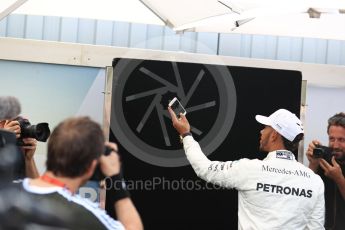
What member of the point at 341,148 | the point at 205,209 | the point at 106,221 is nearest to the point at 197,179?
the point at 205,209

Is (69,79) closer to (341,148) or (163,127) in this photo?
(163,127)

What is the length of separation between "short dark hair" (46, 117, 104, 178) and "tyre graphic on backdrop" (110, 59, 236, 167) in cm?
184

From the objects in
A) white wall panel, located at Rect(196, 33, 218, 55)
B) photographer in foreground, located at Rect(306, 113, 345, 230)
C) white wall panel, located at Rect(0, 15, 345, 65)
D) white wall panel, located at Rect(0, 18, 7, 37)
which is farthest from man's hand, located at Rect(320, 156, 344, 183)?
white wall panel, located at Rect(0, 18, 7, 37)

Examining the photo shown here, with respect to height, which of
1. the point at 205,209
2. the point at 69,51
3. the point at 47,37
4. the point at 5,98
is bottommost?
the point at 205,209

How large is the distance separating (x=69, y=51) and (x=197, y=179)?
1.09 metres

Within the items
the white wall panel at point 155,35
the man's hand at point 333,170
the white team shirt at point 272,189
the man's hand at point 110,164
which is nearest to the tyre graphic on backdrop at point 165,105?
the man's hand at point 333,170

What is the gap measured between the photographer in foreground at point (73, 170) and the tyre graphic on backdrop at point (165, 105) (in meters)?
1.85

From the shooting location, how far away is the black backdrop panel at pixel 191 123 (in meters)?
3.72

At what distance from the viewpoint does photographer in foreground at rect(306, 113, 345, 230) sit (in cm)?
365

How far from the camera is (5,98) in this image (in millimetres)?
3258

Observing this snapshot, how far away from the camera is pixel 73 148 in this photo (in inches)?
69.4

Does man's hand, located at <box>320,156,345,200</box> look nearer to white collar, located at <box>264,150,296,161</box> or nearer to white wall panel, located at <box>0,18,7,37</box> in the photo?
white collar, located at <box>264,150,296,161</box>

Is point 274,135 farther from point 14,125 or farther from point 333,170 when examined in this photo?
point 14,125

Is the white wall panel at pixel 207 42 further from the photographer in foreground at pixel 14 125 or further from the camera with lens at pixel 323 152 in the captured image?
the photographer in foreground at pixel 14 125
